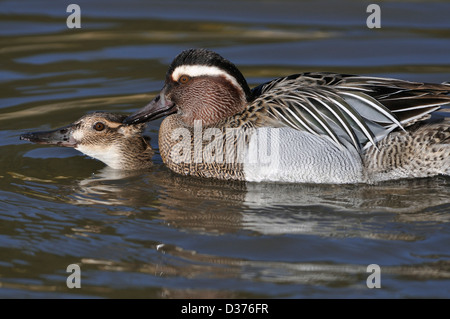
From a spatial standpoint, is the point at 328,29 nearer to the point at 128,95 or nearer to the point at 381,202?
the point at 128,95

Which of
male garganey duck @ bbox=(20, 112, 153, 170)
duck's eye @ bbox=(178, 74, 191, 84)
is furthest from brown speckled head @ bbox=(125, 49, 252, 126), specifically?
male garganey duck @ bbox=(20, 112, 153, 170)

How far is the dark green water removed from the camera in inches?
235

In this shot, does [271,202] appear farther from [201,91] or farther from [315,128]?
[201,91]

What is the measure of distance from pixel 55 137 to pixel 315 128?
2.72 metres

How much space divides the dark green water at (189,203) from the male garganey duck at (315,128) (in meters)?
0.18

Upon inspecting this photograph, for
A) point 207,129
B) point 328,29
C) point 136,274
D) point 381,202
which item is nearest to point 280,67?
point 328,29

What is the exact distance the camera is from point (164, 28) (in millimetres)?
12680

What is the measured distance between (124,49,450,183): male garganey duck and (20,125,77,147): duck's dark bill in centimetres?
128

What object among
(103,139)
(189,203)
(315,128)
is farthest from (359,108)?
(103,139)

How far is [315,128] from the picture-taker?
306 inches

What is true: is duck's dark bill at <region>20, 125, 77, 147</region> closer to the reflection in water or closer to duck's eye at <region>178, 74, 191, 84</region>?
the reflection in water

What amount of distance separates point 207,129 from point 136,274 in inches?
95.7

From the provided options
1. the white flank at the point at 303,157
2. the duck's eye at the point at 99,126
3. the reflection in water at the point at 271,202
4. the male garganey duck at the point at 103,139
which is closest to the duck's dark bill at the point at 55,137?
the male garganey duck at the point at 103,139

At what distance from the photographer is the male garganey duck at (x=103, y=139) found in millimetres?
8486
